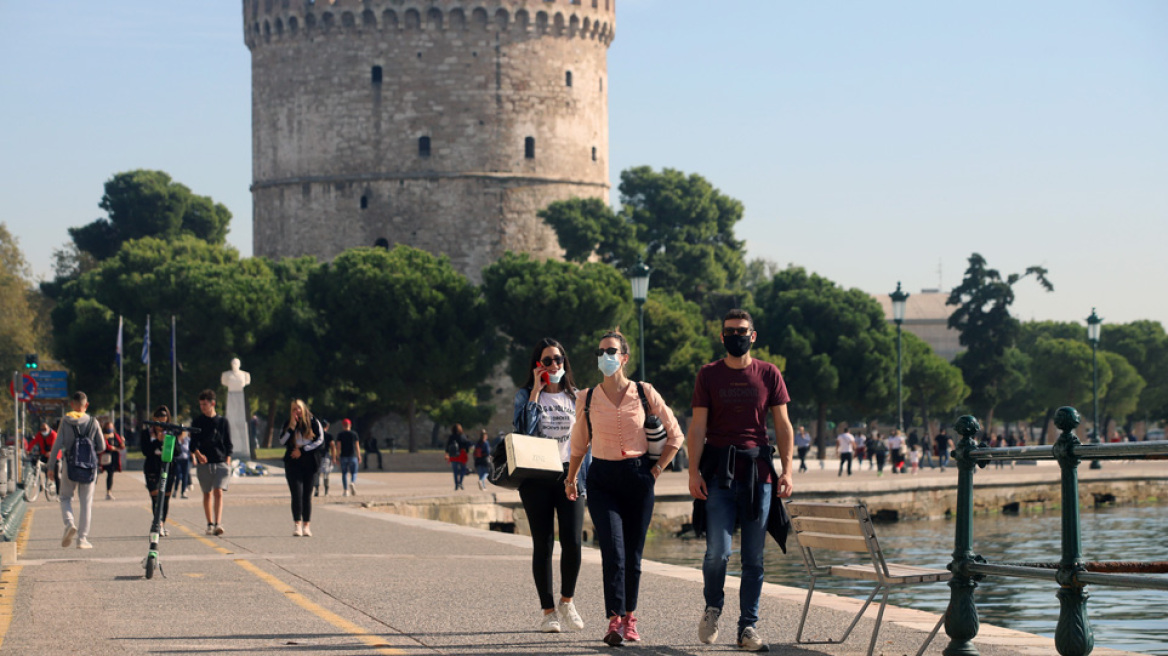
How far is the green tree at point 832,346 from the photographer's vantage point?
5097 centimetres

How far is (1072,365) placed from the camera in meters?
73.8

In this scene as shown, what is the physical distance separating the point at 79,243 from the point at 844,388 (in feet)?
118

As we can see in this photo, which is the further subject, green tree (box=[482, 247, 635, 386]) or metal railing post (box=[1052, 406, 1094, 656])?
green tree (box=[482, 247, 635, 386])

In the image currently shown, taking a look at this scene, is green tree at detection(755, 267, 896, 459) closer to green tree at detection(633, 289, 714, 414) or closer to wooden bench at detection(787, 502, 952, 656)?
green tree at detection(633, 289, 714, 414)

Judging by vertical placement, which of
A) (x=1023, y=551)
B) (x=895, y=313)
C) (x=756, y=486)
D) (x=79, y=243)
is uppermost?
(x=79, y=243)

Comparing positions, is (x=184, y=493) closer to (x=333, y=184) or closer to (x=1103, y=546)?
(x=1103, y=546)

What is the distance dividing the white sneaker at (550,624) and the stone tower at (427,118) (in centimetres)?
4898

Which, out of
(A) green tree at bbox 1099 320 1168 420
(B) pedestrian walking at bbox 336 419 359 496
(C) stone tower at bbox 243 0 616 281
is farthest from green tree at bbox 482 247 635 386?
(A) green tree at bbox 1099 320 1168 420

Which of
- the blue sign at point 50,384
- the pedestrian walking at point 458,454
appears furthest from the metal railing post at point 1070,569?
the blue sign at point 50,384

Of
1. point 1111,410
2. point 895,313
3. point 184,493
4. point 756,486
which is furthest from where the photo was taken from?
point 1111,410

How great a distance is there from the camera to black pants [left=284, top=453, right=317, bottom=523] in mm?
15109

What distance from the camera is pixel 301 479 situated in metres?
15.1

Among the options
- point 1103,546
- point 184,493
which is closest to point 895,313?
point 1103,546

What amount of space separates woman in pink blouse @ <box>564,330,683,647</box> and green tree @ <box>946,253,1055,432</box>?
2165 inches
